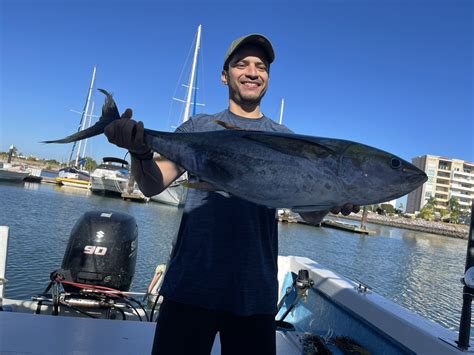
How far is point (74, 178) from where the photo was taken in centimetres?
5544

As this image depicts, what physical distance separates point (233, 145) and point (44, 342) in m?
2.54

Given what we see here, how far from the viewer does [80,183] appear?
171 feet

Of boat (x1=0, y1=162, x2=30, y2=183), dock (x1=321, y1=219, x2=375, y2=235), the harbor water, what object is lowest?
the harbor water

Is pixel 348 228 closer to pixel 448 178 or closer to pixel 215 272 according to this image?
pixel 215 272

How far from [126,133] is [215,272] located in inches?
34.2

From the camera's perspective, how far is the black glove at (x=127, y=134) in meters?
1.93

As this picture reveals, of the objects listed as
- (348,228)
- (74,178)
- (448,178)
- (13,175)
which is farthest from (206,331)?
(448,178)

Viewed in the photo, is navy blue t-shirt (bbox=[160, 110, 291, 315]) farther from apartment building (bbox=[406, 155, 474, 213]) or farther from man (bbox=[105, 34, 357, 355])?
apartment building (bbox=[406, 155, 474, 213])

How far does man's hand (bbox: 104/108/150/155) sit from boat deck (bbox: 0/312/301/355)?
6.80 feet

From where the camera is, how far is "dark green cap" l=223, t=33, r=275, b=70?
2.41 m

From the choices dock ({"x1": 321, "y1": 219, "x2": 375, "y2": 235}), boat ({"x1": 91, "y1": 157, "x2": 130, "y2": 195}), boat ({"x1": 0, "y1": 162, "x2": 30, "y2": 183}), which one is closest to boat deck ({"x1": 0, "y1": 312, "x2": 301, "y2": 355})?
boat ({"x1": 91, "y1": 157, "x2": 130, "y2": 195})

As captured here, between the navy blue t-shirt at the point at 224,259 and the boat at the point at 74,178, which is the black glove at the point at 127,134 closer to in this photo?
the navy blue t-shirt at the point at 224,259

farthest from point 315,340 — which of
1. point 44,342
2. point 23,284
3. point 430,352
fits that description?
point 23,284

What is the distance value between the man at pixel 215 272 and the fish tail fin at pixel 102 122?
79 mm
